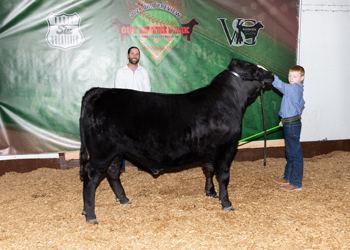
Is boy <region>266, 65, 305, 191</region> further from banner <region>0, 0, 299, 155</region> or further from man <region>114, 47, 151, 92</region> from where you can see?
man <region>114, 47, 151, 92</region>

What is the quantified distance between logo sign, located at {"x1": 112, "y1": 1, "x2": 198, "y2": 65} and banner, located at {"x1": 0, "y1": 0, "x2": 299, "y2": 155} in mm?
17

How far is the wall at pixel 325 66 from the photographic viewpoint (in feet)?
18.6

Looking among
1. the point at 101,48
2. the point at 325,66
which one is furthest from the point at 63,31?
the point at 325,66

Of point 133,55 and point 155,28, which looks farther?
point 155,28

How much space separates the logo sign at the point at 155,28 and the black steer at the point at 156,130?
6.80ft

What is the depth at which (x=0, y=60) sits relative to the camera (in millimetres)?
4793

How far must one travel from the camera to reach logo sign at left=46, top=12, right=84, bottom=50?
4902 millimetres

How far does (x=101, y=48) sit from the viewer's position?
5082 millimetres

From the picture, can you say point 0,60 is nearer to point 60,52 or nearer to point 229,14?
point 60,52

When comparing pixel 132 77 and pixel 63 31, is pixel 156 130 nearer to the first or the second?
pixel 132 77

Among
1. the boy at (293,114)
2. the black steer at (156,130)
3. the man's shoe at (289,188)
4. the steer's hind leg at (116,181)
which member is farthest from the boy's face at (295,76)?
the steer's hind leg at (116,181)

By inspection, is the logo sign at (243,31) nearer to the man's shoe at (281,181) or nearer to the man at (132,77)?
the man at (132,77)

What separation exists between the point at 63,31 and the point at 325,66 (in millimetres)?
5122

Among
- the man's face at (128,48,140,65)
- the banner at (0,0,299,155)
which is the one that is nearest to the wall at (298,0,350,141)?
the banner at (0,0,299,155)
